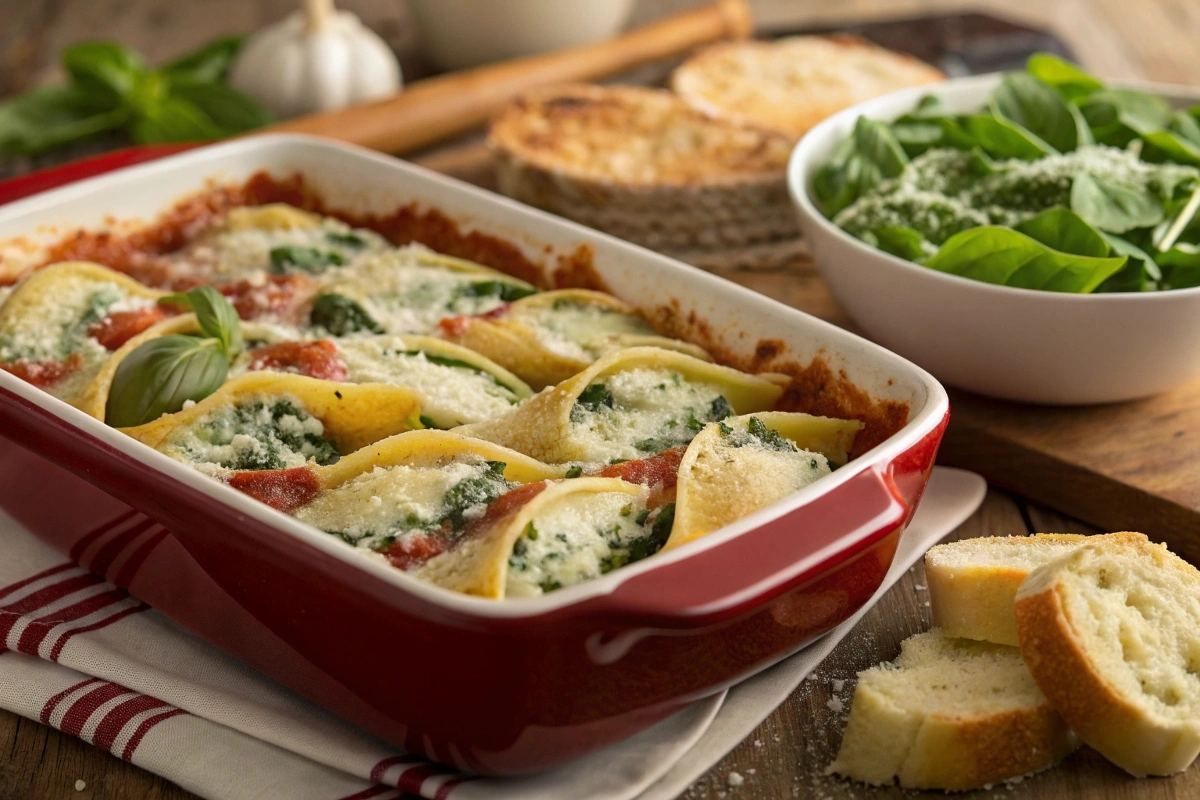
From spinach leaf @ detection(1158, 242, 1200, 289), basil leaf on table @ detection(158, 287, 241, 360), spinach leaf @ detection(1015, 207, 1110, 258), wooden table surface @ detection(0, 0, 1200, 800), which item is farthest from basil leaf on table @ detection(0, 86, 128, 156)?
spinach leaf @ detection(1158, 242, 1200, 289)

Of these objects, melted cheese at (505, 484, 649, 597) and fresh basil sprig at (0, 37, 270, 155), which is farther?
fresh basil sprig at (0, 37, 270, 155)

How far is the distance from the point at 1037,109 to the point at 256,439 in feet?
8.25

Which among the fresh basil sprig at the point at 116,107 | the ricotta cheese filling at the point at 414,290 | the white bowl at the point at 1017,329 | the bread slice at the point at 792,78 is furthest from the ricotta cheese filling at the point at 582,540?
the fresh basil sprig at the point at 116,107

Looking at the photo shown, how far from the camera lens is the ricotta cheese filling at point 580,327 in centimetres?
312

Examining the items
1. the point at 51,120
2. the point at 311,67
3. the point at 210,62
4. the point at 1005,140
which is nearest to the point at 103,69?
the point at 51,120

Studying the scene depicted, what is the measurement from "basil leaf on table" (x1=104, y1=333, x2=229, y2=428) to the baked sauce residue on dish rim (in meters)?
0.74

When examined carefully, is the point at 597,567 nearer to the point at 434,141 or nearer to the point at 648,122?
the point at 648,122

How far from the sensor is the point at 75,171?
395 cm

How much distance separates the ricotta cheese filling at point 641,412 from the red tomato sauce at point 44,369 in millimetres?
1224

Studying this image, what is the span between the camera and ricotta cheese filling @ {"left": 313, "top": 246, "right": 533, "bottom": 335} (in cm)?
331

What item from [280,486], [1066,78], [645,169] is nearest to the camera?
[280,486]

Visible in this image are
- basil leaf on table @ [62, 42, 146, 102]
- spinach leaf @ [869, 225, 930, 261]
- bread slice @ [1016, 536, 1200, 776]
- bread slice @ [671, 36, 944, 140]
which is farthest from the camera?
basil leaf on table @ [62, 42, 146, 102]

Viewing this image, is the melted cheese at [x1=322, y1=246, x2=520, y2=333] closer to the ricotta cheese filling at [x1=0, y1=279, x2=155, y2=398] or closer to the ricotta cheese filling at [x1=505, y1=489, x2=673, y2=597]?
the ricotta cheese filling at [x1=0, y1=279, x2=155, y2=398]

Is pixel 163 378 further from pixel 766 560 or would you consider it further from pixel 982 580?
pixel 982 580
